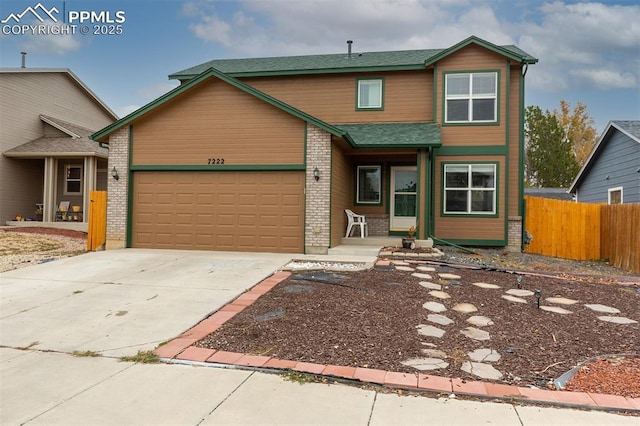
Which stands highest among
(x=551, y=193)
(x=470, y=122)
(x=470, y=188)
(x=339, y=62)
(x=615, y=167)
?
(x=339, y=62)

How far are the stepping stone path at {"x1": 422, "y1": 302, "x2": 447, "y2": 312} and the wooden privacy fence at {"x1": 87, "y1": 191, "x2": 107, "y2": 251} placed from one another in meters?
9.27

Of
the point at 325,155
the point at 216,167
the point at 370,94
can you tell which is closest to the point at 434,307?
the point at 325,155

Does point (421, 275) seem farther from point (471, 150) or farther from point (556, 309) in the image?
point (471, 150)

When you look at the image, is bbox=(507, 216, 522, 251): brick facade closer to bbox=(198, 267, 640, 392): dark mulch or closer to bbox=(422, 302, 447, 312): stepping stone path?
bbox=(198, 267, 640, 392): dark mulch

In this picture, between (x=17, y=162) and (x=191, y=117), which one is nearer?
(x=191, y=117)

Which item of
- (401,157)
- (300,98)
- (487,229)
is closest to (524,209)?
(487,229)

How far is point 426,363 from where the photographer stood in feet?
13.2

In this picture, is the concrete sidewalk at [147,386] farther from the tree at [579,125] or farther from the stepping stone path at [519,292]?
the tree at [579,125]

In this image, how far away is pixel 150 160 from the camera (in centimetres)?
1143

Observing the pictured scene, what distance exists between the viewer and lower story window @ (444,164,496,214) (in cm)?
1271

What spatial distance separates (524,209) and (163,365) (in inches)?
479

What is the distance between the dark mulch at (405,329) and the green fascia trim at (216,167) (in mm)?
4248

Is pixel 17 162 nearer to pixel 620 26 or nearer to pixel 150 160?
pixel 150 160

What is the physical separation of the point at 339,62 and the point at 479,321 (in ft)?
38.1
